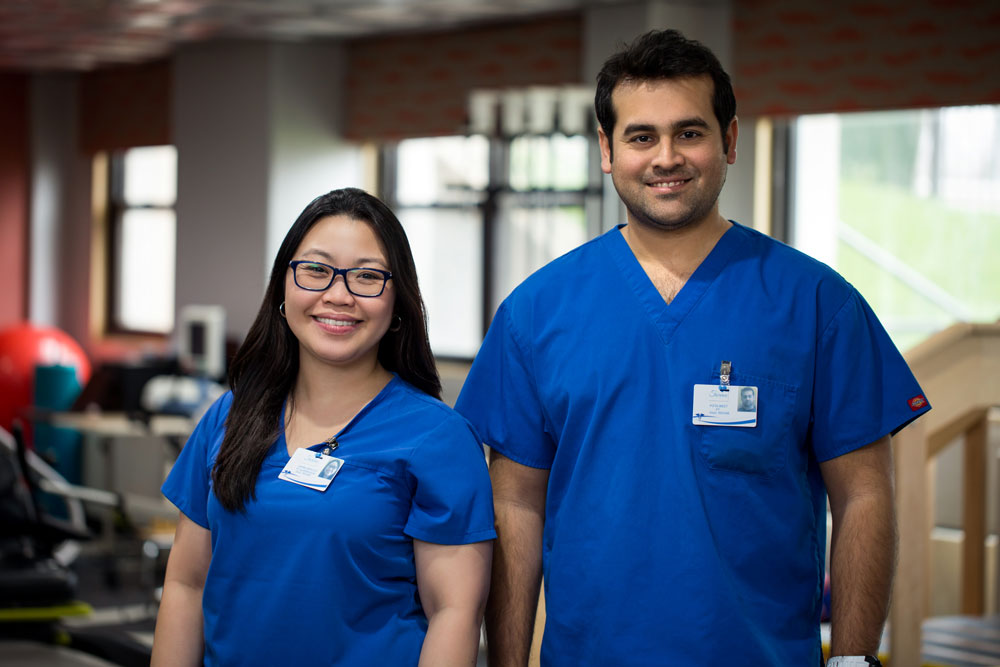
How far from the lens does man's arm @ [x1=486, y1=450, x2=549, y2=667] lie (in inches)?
66.2

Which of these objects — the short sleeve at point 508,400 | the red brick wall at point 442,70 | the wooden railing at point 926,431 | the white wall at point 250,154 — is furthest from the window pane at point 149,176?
the short sleeve at point 508,400

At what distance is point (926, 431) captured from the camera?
2.77 metres

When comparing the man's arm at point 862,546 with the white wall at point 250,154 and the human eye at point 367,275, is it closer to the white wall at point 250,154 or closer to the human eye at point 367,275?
the human eye at point 367,275

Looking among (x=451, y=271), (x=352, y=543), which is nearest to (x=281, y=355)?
(x=352, y=543)

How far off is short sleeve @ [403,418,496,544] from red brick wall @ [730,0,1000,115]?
4.42 m

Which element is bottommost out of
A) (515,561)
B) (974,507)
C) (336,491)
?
(974,507)

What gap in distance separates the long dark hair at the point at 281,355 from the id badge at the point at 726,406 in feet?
1.30

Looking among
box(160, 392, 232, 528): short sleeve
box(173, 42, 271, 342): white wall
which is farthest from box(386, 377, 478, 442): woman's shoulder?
box(173, 42, 271, 342): white wall

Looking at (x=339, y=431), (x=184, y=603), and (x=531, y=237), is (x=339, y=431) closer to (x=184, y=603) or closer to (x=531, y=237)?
(x=184, y=603)

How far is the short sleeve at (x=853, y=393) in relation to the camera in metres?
1.57

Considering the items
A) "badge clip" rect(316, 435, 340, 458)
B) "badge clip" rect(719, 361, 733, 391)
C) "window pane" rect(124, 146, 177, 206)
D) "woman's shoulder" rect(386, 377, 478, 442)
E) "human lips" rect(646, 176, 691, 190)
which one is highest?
"window pane" rect(124, 146, 177, 206)

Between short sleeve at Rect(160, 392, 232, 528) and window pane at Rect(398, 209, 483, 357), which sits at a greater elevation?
window pane at Rect(398, 209, 483, 357)

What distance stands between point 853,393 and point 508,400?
1.57 feet

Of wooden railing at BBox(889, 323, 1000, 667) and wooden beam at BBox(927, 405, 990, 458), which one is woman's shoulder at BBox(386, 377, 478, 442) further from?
wooden beam at BBox(927, 405, 990, 458)
